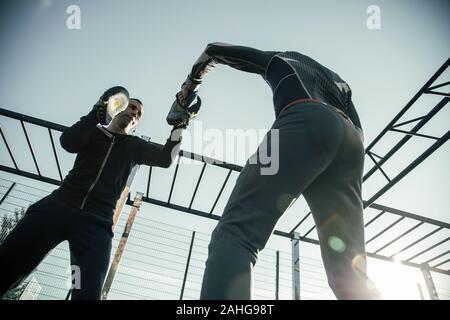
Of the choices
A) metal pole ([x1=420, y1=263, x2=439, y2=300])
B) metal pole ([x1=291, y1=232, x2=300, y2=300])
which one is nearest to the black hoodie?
metal pole ([x1=291, y1=232, x2=300, y2=300])

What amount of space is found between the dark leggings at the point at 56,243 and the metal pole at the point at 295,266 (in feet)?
13.5

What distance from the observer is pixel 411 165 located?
13.7 ft

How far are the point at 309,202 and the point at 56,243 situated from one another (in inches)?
53.9

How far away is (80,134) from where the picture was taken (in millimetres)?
1783

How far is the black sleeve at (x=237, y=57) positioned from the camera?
119 centimetres

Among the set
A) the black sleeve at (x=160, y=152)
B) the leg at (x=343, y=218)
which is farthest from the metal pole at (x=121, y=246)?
the leg at (x=343, y=218)

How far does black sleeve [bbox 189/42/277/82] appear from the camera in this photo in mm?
1191

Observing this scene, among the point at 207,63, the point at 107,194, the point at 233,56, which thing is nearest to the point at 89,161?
the point at 107,194

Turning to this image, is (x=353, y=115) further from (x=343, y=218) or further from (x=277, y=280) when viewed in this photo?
(x=277, y=280)

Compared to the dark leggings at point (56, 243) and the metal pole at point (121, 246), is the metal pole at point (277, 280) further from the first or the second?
the dark leggings at point (56, 243)

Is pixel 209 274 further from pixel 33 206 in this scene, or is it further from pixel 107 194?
pixel 33 206

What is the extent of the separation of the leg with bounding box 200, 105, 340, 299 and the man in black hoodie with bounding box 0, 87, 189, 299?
1.02 metres

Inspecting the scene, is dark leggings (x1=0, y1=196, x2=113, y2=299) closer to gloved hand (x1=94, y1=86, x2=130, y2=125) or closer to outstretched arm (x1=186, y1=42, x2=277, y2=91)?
gloved hand (x1=94, y1=86, x2=130, y2=125)
